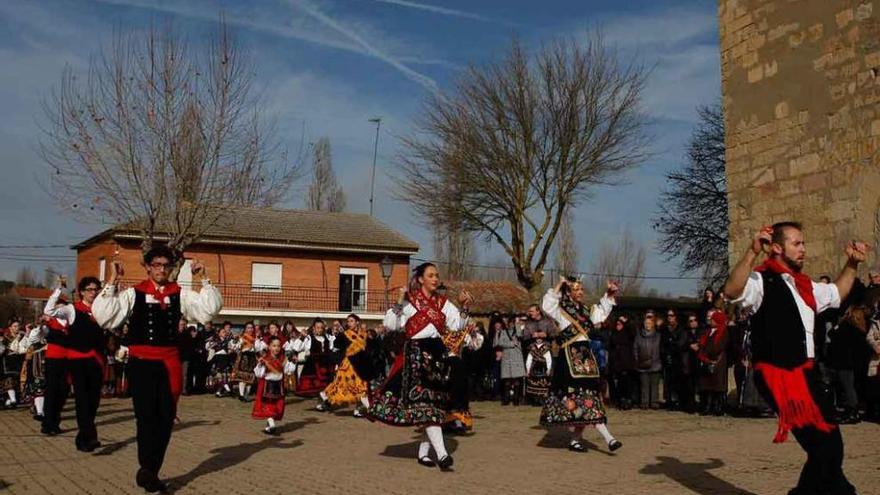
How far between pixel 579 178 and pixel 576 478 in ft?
73.3

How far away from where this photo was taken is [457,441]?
993 centimetres

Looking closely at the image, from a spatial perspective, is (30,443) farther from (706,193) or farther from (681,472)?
(706,193)

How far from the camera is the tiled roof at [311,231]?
3547 cm

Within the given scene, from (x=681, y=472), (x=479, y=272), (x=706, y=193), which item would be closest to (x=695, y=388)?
(x=681, y=472)

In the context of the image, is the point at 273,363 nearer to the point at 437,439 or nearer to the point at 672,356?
the point at 437,439

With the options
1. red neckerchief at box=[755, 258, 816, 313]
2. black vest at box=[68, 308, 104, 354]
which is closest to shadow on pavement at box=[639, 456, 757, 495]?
red neckerchief at box=[755, 258, 816, 313]

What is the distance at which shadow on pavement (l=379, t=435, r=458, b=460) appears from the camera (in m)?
8.65

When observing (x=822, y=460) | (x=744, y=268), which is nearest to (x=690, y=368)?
(x=822, y=460)

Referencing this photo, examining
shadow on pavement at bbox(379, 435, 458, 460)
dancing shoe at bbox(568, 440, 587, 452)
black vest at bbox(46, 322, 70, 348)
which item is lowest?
shadow on pavement at bbox(379, 435, 458, 460)

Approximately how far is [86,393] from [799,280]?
7.38m

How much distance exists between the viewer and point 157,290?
696 centimetres

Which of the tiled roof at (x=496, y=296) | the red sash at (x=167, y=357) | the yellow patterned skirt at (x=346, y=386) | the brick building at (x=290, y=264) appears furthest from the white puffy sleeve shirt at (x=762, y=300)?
the brick building at (x=290, y=264)

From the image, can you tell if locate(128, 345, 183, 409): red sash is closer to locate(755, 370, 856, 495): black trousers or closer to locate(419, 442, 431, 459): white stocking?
locate(419, 442, 431, 459): white stocking

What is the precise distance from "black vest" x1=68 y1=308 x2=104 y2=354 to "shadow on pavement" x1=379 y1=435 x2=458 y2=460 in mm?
3518
